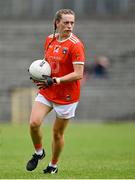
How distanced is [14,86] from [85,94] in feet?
9.90

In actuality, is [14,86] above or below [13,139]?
below

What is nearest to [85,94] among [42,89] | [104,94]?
[104,94]

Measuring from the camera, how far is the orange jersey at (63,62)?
13.7 metres

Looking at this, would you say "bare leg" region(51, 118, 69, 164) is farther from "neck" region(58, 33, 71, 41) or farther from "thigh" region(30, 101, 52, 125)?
"neck" region(58, 33, 71, 41)

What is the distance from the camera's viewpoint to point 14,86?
1395 inches

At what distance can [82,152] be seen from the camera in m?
19.7

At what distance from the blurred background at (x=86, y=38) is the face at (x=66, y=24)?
67.3 feet

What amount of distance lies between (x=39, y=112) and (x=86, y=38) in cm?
2497

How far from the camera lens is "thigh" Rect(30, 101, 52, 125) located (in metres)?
13.8

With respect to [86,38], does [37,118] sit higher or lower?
higher

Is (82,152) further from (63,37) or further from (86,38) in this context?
(86,38)

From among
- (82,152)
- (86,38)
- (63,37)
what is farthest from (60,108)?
(86,38)

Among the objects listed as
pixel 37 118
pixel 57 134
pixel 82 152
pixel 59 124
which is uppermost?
pixel 37 118

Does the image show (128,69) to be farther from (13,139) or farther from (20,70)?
(13,139)
